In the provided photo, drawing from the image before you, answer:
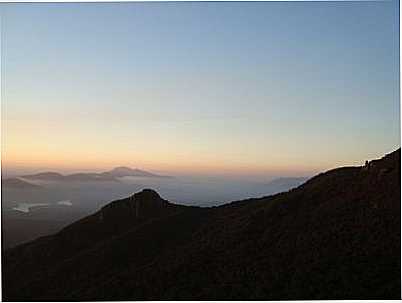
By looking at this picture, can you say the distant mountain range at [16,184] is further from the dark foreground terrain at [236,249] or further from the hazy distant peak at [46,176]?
the dark foreground terrain at [236,249]

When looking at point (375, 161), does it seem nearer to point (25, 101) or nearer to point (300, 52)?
point (300, 52)

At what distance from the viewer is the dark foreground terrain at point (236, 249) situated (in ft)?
17.8

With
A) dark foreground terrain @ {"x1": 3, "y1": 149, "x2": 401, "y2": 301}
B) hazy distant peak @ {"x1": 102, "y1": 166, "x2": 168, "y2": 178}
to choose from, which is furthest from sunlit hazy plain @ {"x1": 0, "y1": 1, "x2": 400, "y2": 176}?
dark foreground terrain @ {"x1": 3, "y1": 149, "x2": 401, "y2": 301}

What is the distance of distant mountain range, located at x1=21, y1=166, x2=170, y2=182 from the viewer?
5.51m

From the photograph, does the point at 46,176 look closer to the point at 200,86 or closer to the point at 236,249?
the point at 200,86

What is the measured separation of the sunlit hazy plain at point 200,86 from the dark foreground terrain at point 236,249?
32 cm

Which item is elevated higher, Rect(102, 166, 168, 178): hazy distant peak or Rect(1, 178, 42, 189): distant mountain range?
Rect(102, 166, 168, 178): hazy distant peak

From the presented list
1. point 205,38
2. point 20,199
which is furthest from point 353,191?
point 20,199

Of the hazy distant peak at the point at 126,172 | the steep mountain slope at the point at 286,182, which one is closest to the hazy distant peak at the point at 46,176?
the hazy distant peak at the point at 126,172

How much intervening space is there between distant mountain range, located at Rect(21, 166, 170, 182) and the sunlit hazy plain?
6 cm

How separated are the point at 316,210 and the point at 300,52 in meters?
1.23

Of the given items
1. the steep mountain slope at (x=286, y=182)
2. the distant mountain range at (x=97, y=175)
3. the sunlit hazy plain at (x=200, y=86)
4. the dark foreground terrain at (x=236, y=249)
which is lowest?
the dark foreground terrain at (x=236, y=249)

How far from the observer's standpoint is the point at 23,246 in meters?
5.63

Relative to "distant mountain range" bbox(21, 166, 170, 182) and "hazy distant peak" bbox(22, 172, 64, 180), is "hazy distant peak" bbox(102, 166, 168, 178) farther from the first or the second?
"hazy distant peak" bbox(22, 172, 64, 180)
